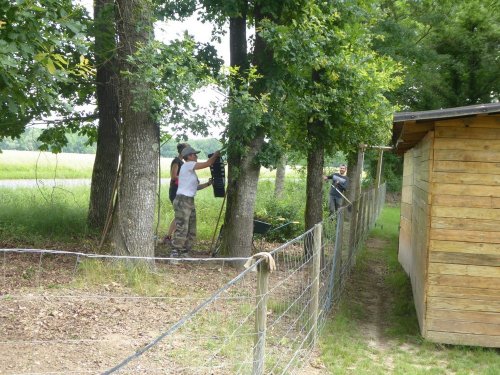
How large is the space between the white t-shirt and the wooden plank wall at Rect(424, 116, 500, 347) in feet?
13.1

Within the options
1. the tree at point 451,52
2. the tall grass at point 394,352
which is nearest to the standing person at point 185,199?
the tall grass at point 394,352

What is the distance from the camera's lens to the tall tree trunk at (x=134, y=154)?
8508mm

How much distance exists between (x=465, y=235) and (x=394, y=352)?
1557 mm

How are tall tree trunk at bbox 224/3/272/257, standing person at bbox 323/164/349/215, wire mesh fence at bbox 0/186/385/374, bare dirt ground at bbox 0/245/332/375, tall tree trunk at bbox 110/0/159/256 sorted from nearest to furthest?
1. wire mesh fence at bbox 0/186/385/374
2. bare dirt ground at bbox 0/245/332/375
3. tall tree trunk at bbox 110/0/159/256
4. tall tree trunk at bbox 224/3/272/257
5. standing person at bbox 323/164/349/215

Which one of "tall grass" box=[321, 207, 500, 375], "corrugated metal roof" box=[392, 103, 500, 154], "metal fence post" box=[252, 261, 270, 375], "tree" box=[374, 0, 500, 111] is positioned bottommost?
"tall grass" box=[321, 207, 500, 375]

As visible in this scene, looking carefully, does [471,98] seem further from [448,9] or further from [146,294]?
[146,294]

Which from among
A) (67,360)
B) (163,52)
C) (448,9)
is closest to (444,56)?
(448,9)

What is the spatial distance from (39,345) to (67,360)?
494mm

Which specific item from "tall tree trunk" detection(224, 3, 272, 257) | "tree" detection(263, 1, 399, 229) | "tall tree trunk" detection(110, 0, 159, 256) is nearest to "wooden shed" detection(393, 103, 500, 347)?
"tree" detection(263, 1, 399, 229)

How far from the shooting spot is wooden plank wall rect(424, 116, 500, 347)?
293 inches

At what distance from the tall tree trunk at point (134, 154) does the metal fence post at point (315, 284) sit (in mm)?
2884

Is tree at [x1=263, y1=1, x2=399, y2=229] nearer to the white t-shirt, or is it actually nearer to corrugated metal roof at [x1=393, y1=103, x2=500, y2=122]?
the white t-shirt

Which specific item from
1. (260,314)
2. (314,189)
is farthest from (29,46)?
(314,189)

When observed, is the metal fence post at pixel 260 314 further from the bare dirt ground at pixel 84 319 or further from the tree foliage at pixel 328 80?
the tree foliage at pixel 328 80
